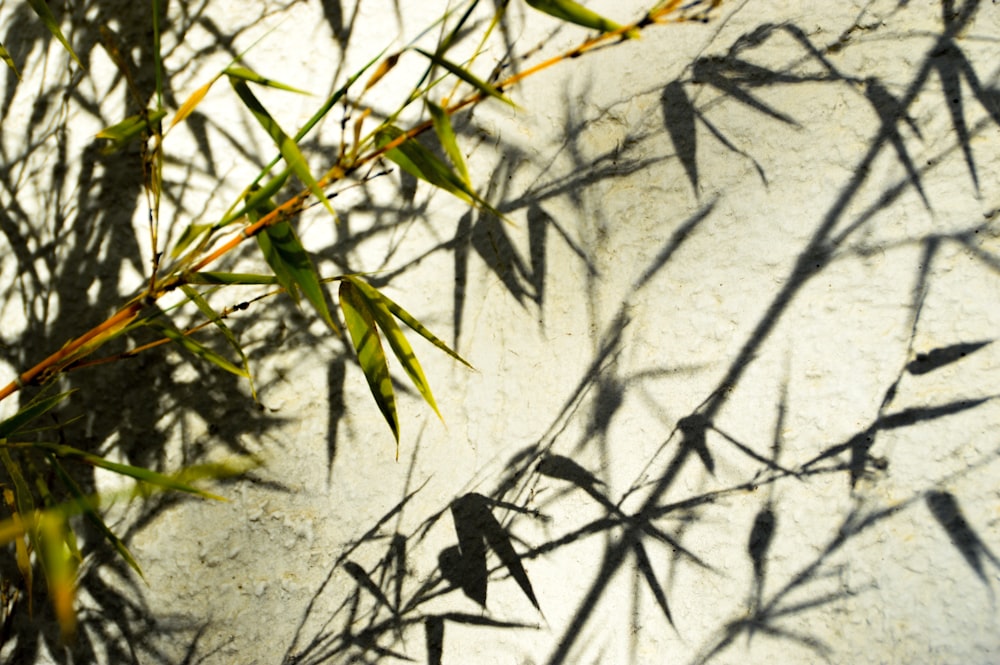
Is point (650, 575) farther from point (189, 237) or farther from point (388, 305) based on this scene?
point (189, 237)

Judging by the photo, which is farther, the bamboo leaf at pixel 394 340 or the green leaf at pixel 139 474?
the bamboo leaf at pixel 394 340

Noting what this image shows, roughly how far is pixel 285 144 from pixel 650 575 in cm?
74

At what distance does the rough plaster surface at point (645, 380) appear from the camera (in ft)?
3.43

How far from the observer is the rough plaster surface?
3.43 ft

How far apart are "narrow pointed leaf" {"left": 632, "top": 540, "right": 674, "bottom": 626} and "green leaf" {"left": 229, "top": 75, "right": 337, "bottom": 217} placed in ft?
2.05

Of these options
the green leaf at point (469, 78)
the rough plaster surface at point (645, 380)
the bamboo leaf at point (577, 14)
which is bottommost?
the rough plaster surface at point (645, 380)

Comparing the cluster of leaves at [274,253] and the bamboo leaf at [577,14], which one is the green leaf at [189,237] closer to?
the cluster of leaves at [274,253]

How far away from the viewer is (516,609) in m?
1.16

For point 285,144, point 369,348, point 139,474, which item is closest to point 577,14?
point 285,144

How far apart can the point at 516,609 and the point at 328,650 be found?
0.29 meters

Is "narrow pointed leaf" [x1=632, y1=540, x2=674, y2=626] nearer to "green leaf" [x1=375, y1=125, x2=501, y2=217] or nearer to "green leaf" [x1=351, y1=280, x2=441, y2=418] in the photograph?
"green leaf" [x1=351, y1=280, x2=441, y2=418]

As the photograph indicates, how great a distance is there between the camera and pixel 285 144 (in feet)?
2.70

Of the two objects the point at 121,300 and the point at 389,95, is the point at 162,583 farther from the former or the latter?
the point at 389,95

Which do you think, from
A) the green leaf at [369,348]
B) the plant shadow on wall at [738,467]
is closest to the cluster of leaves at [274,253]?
the green leaf at [369,348]
